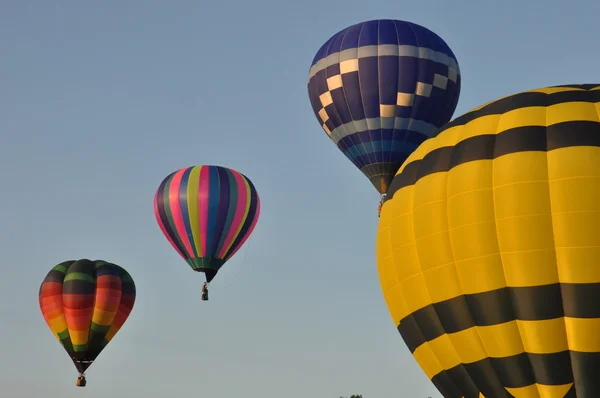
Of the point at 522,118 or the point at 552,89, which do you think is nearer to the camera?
the point at 522,118

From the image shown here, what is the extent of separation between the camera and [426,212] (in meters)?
17.0

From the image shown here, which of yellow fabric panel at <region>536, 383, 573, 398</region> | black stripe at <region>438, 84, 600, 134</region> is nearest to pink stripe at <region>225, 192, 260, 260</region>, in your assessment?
black stripe at <region>438, 84, 600, 134</region>

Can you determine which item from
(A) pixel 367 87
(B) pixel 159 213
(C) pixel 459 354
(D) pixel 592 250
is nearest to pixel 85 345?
(B) pixel 159 213

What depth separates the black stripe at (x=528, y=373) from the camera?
51.2ft

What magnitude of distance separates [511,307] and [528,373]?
1.00 m

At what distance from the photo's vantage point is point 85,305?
34.5 meters

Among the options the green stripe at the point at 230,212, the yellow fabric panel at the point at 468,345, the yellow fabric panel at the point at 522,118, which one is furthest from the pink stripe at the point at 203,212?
the yellow fabric panel at the point at 522,118

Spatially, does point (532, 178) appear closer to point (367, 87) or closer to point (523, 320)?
point (523, 320)

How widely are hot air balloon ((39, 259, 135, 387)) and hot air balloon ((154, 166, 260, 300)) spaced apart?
3537mm

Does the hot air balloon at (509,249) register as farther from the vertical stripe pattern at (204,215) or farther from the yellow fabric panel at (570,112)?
the vertical stripe pattern at (204,215)

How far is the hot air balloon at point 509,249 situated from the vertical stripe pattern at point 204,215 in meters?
14.7

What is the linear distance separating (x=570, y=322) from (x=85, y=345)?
22284 mm

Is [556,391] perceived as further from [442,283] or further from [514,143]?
[514,143]

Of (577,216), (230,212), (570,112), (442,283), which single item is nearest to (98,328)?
(230,212)
